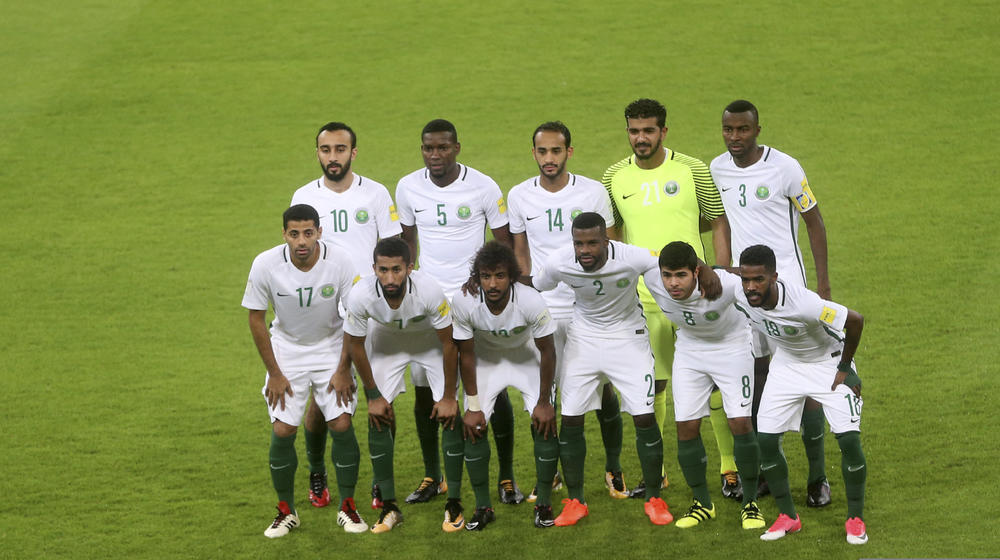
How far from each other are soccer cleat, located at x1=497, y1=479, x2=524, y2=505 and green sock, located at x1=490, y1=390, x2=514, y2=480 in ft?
0.16

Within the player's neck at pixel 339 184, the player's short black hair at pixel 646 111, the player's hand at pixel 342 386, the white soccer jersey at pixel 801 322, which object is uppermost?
the player's short black hair at pixel 646 111

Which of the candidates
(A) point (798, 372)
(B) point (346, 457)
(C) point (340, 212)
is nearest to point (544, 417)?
(B) point (346, 457)

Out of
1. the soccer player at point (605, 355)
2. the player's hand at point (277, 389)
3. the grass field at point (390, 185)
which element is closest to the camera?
the soccer player at point (605, 355)

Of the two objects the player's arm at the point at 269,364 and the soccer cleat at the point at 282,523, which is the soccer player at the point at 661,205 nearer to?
the player's arm at the point at 269,364

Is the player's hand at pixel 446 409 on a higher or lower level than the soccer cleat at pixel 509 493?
higher

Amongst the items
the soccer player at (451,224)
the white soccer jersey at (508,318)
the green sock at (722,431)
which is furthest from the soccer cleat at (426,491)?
the green sock at (722,431)

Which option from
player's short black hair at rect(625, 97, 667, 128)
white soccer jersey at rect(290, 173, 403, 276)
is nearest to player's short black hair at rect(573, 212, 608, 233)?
player's short black hair at rect(625, 97, 667, 128)

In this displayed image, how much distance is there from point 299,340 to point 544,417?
1430 millimetres

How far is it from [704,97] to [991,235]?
4.41 m

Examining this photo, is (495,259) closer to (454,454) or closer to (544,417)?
(544,417)

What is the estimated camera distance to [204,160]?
1352 cm

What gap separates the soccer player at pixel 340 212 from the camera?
6738mm

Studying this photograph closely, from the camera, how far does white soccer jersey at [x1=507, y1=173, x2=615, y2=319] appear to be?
6.52 meters

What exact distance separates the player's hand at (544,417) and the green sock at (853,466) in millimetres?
1501
